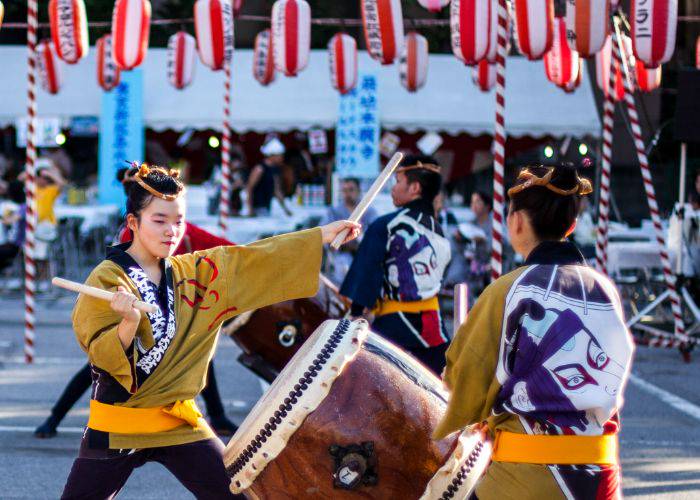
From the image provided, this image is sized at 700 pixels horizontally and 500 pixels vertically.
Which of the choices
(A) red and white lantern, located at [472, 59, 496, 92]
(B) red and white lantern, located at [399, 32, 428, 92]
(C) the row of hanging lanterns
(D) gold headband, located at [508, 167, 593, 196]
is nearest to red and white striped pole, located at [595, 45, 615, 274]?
(C) the row of hanging lanterns

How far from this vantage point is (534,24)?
9273 mm

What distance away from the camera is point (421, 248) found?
4906 millimetres

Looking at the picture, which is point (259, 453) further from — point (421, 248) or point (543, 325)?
point (421, 248)

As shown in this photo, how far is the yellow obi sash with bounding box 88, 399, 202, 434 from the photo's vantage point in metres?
3.04

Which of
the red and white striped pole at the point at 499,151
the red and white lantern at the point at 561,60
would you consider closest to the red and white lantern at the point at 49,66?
the red and white lantern at the point at 561,60

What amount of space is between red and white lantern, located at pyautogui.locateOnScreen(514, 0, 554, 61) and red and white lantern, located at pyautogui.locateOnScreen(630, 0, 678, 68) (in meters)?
0.95

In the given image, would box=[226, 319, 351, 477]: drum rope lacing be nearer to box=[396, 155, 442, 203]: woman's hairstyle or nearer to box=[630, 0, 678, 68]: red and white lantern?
box=[396, 155, 442, 203]: woman's hairstyle

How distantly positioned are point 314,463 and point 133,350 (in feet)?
1.94

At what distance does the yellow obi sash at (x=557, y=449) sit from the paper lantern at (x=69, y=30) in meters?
9.23

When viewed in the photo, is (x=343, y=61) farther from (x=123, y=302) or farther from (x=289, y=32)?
(x=123, y=302)

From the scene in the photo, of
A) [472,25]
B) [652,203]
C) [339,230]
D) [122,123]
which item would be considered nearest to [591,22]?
[472,25]

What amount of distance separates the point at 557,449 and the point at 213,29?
9310 mm

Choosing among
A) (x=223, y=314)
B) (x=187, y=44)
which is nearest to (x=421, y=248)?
(x=223, y=314)

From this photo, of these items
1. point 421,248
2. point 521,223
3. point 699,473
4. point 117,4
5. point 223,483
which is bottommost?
point 699,473
